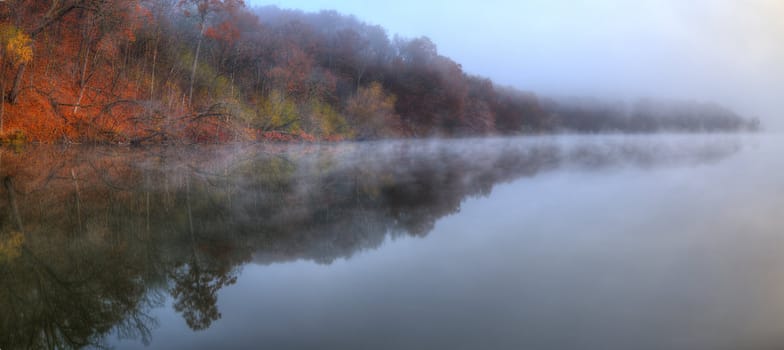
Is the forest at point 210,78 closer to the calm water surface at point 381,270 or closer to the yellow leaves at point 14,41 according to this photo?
the yellow leaves at point 14,41

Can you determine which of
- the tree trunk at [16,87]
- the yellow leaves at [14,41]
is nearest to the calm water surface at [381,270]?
the yellow leaves at [14,41]

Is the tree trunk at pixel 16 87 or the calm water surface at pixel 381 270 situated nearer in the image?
the calm water surface at pixel 381 270

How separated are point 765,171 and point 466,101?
68247 mm

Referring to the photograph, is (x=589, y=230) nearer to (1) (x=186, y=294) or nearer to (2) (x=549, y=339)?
(2) (x=549, y=339)

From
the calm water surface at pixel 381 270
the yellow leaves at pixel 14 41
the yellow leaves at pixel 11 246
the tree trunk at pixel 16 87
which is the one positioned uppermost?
the yellow leaves at pixel 14 41

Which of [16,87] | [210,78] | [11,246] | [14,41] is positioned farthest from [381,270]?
[210,78]

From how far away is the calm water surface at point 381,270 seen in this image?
11.1 ft

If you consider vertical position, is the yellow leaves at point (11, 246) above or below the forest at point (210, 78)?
below

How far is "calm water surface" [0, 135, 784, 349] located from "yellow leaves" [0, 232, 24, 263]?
0.07 feet

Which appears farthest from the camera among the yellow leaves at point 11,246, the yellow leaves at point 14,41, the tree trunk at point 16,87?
the tree trunk at point 16,87

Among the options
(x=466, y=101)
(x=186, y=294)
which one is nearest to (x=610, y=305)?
(x=186, y=294)

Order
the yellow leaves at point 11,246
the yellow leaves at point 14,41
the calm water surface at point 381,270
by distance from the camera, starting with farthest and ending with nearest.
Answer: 1. the yellow leaves at point 14,41
2. the yellow leaves at point 11,246
3. the calm water surface at point 381,270

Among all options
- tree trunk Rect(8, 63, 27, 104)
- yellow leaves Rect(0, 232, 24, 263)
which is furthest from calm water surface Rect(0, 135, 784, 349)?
tree trunk Rect(8, 63, 27, 104)

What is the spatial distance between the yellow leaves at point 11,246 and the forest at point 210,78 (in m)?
16.4
